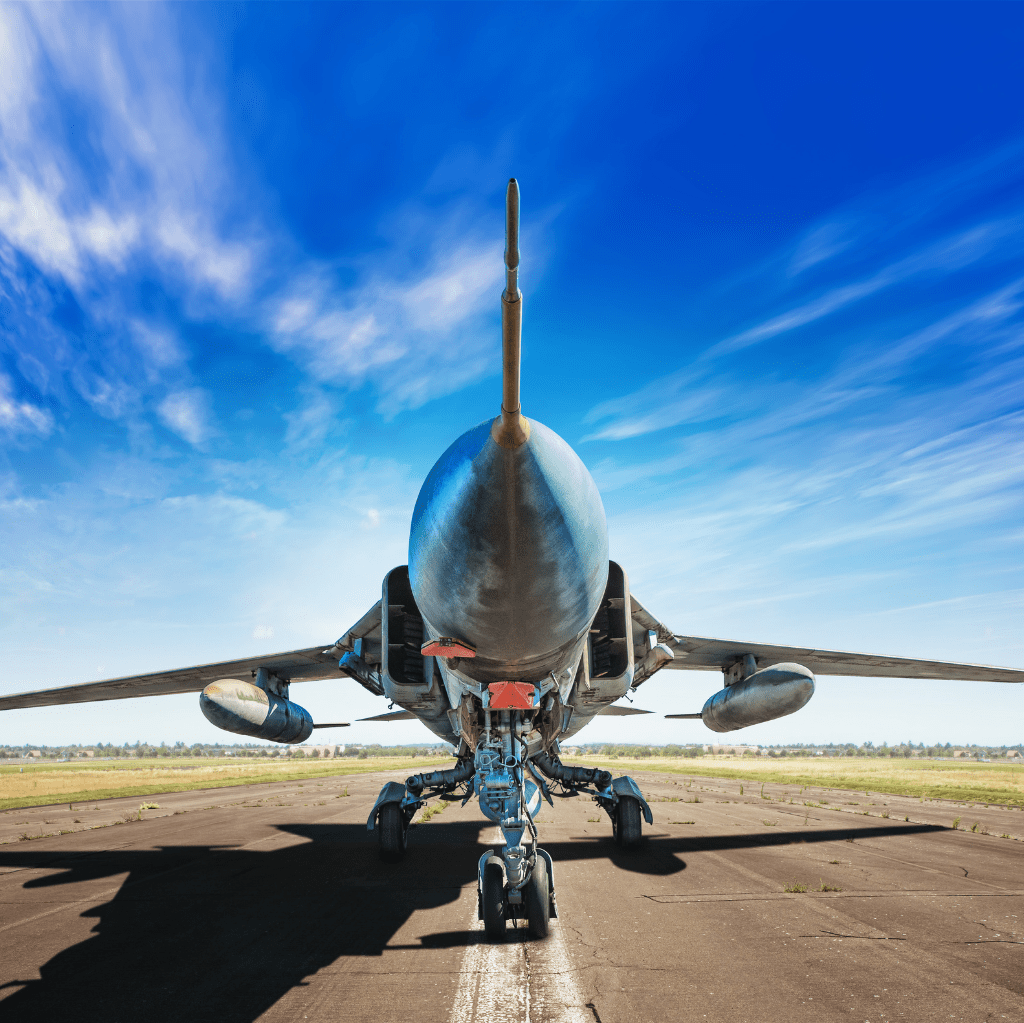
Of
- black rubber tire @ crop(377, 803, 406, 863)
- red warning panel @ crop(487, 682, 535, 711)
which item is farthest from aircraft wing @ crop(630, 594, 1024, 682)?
red warning panel @ crop(487, 682, 535, 711)

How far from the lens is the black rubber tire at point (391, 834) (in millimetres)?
9617

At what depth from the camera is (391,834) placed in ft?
31.6

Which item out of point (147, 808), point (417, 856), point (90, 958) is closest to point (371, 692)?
point (417, 856)

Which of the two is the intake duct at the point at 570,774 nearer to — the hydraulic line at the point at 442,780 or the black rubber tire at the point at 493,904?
the hydraulic line at the point at 442,780

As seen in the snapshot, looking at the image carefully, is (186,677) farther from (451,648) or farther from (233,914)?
(451,648)

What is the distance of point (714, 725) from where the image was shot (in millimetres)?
10797

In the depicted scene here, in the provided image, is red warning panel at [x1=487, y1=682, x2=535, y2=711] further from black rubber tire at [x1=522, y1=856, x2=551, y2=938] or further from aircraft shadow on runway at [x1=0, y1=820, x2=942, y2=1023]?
aircraft shadow on runway at [x1=0, y1=820, x2=942, y2=1023]

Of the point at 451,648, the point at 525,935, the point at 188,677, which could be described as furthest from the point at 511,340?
the point at 188,677

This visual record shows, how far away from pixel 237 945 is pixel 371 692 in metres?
4.57

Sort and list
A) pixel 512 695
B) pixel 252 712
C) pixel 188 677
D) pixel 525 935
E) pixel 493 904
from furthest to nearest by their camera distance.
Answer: pixel 188 677
pixel 252 712
pixel 525 935
pixel 493 904
pixel 512 695

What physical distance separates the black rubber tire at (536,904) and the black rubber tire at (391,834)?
15.3ft

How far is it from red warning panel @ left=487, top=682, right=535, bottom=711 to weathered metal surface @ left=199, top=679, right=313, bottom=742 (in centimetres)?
612

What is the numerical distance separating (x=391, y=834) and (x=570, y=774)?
3.15 metres

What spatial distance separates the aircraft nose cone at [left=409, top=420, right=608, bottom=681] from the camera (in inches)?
125
